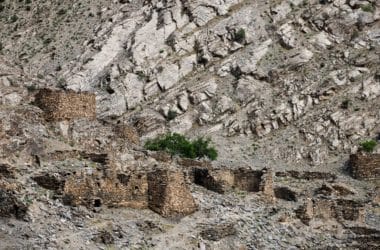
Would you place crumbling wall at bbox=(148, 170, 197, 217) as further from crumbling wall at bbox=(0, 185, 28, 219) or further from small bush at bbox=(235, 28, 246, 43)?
small bush at bbox=(235, 28, 246, 43)

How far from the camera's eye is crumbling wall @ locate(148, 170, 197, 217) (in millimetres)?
26922

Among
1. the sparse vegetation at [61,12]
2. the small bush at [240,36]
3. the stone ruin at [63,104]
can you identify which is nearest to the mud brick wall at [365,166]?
the stone ruin at [63,104]

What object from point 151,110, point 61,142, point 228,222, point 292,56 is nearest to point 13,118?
point 61,142

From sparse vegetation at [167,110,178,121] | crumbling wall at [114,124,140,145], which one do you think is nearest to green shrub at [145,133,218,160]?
sparse vegetation at [167,110,178,121]

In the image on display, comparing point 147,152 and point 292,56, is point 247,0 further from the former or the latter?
point 147,152

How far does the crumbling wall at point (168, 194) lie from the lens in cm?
2692

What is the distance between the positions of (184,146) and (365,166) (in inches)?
441

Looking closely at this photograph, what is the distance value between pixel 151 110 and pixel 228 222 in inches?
1307

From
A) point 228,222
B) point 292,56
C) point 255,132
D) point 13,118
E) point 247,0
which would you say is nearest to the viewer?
point 228,222

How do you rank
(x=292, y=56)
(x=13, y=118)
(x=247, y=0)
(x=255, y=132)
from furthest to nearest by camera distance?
(x=247, y=0) → (x=292, y=56) → (x=255, y=132) → (x=13, y=118)

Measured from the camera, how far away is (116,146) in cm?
3216

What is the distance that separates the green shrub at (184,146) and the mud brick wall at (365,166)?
882 centimetres

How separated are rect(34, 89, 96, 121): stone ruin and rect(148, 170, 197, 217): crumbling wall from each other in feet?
23.1

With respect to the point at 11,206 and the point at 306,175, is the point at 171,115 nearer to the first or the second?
the point at 306,175
